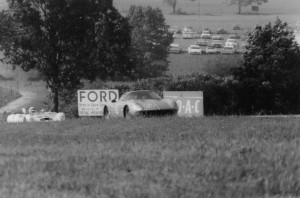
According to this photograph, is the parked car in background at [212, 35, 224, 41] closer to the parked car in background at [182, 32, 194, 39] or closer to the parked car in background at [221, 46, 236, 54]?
the parked car in background at [221, 46, 236, 54]

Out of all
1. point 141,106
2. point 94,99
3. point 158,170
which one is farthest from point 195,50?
point 158,170

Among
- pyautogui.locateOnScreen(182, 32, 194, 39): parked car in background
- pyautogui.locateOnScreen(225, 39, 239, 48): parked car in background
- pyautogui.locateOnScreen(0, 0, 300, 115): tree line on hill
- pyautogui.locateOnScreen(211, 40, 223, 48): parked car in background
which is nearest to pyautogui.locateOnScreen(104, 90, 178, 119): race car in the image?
pyautogui.locateOnScreen(0, 0, 300, 115): tree line on hill

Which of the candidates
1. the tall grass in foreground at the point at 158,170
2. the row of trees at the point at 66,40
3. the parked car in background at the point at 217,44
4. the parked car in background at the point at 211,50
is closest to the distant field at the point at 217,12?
the parked car in background at the point at 217,44

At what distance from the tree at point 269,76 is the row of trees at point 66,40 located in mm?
9919

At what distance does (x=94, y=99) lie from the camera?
111ft

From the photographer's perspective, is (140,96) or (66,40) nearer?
(140,96)

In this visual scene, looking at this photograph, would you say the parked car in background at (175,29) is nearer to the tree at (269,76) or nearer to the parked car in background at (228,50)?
the parked car in background at (228,50)

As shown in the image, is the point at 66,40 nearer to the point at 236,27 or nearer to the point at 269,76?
the point at 269,76

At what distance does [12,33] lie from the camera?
49.1 meters

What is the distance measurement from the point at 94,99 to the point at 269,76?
2263 centimetres

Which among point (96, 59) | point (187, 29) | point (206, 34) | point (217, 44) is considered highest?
point (187, 29)

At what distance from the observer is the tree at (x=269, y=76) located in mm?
51281

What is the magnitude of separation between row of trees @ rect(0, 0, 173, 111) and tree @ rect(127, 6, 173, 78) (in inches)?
540

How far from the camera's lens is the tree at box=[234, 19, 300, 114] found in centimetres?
5128
